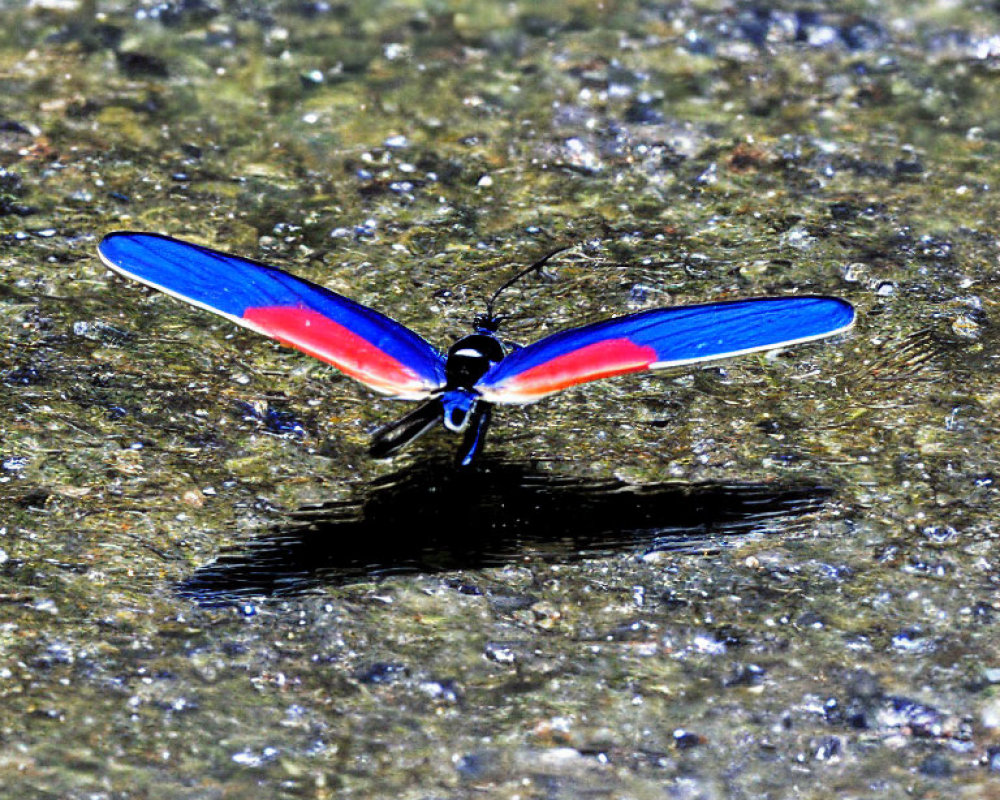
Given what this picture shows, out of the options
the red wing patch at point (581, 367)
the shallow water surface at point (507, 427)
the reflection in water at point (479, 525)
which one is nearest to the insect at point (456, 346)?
the red wing patch at point (581, 367)

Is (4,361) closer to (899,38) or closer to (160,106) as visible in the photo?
(160,106)

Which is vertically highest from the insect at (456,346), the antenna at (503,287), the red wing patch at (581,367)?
the antenna at (503,287)

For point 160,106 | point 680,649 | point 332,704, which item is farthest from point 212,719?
point 160,106

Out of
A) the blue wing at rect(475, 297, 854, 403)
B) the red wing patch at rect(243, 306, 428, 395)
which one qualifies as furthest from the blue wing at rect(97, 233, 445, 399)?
the blue wing at rect(475, 297, 854, 403)

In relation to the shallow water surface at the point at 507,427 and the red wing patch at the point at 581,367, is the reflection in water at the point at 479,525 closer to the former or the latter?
the shallow water surface at the point at 507,427

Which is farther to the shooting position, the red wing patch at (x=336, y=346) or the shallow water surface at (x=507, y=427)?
the red wing patch at (x=336, y=346)

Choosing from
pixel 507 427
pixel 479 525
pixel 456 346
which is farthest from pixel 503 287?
pixel 479 525

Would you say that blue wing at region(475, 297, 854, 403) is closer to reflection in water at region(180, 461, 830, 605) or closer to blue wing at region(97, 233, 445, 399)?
blue wing at region(97, 233, 445, 399)

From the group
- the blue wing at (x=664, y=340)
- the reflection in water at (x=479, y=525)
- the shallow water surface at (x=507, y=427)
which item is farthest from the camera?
the reflection in water at (x=479, y=525)
